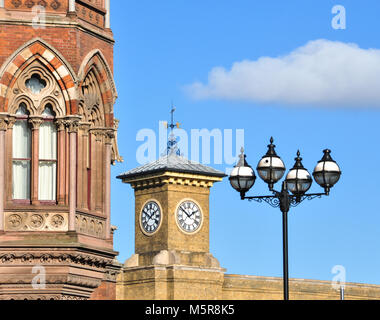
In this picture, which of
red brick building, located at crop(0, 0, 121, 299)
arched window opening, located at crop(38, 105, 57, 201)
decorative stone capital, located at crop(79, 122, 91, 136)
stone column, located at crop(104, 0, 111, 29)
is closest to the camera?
red brick building, located at crop(0, 0, 121, 299)

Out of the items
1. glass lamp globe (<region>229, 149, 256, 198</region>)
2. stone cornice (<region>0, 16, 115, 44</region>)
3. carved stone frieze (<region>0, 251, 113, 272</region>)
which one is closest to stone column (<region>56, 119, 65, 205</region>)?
carved stone frieze (<region>0, 251, 113, 272</region>)

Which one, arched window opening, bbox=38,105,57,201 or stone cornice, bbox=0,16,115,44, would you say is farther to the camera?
arched window opening, bbox=38,105,57,201

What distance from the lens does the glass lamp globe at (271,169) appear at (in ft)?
98.6

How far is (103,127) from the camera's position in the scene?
30.8 meters

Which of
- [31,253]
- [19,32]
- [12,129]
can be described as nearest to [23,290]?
[31,253]

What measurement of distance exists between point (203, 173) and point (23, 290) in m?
67.3

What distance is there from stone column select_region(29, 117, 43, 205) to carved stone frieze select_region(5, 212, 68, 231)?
34cm

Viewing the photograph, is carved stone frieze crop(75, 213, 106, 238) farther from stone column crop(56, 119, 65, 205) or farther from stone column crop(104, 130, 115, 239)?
stone column crop(56, 119, 65, 205)

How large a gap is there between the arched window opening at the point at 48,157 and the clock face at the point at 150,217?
6728 centimetres

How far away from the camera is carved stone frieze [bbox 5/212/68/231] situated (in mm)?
29047

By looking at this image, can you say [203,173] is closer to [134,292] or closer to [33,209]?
[134,292]

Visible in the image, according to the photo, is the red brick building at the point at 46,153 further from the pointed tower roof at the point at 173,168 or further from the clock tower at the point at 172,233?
the pointed tower roof at the point at 173,168

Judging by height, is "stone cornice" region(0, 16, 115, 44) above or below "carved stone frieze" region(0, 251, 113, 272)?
above

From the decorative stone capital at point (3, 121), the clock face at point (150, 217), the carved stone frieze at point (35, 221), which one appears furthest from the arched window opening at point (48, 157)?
the clock face at point (150, 217)
